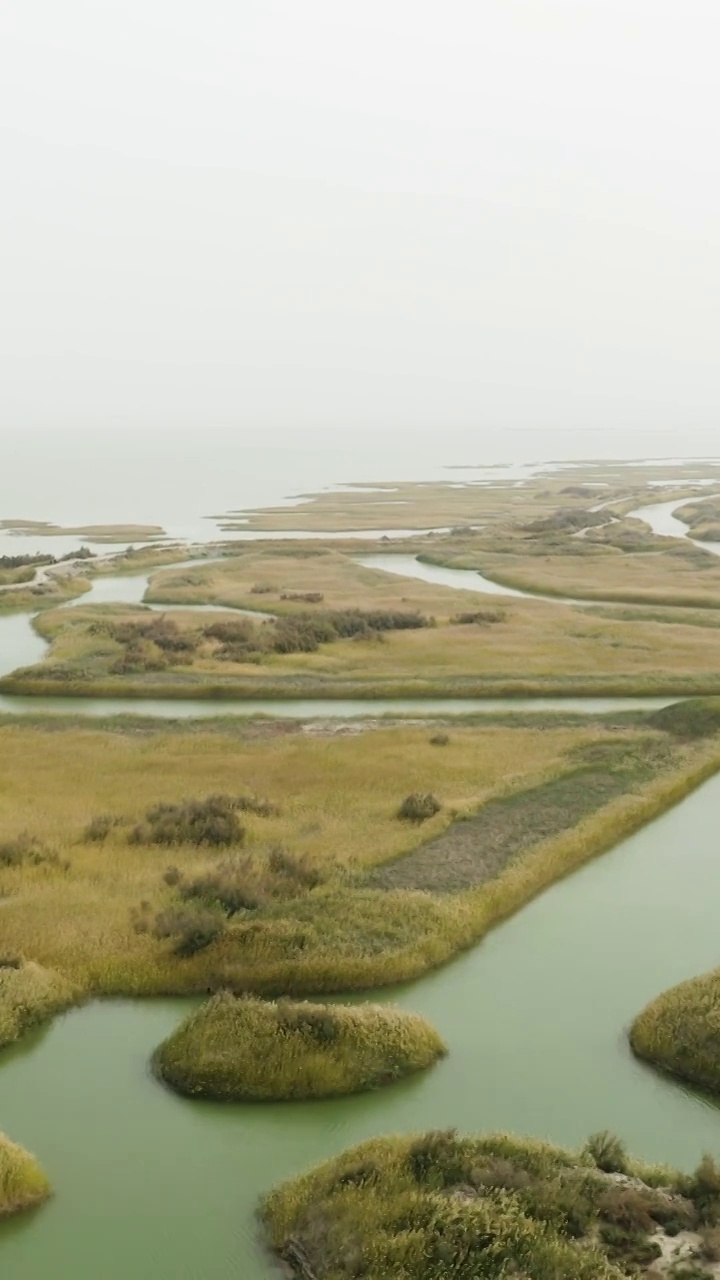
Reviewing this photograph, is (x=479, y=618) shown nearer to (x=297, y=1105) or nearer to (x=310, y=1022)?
(x=310, y=1022)

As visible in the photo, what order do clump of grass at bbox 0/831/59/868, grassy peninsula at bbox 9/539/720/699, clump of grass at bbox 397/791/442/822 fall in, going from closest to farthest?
clump of grass at bbox 0/831/59/868, clump of grass at bbox 397/791/442/822, grassy peninsula at bbox 9/539/720/699

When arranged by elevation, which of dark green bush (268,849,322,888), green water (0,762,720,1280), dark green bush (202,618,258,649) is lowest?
green water (0,762,720,1280)

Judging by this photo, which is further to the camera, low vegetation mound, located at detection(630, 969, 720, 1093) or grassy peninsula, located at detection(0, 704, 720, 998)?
grassy peninsula, located at detection(0, 704, 720, 998)

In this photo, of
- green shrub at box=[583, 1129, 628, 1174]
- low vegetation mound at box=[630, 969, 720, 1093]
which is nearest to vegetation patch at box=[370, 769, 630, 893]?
low vegetation mound at box=[630, 969, 720, 1093]

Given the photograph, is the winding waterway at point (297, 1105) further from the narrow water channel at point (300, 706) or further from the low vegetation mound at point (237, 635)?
the low vegetation mound at point (237, 635)

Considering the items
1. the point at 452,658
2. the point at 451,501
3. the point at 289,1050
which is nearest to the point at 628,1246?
the point at 289,1050

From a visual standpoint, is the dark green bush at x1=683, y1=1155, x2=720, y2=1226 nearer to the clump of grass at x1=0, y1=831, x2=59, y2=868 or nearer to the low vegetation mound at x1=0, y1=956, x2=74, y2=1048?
the low vegetation mound at x1=0, y1=956, x2=74, y2=1048
